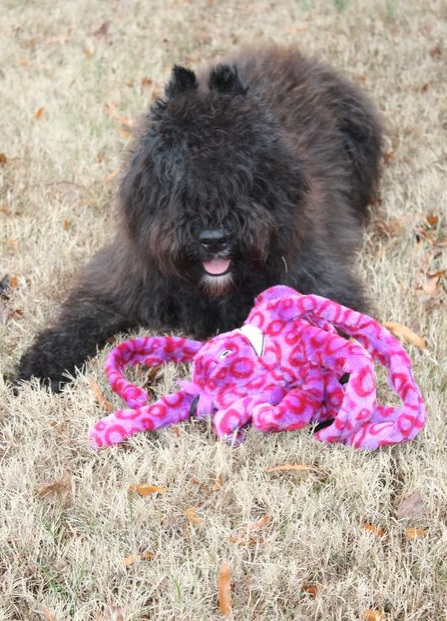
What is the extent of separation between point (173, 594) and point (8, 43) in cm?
718

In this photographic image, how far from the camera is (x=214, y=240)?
3.22 meters

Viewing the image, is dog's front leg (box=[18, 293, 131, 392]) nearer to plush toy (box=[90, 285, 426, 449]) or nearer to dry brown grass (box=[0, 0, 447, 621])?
dry brown grass (box=[0, 0, 447, 621])

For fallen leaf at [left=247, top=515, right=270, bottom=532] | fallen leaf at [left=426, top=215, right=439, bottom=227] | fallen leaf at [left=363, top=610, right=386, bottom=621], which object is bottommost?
fallen leaf at [left=363, top=610, right=386, bottom=621]

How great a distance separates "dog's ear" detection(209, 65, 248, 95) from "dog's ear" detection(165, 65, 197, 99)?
0.28 feet

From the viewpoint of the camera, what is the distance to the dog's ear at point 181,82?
3391mm

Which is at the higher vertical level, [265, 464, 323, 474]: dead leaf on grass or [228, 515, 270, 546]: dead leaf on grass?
[265, 464, 323, 474]: dead leaf on grass

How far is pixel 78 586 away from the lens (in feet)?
8.21

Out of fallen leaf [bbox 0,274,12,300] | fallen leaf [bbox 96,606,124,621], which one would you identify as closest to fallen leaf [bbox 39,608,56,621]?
fallen leaf [bbox 96,606,124,621]

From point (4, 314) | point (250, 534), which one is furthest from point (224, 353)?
point (4, 314)

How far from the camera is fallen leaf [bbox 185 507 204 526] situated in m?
2.74

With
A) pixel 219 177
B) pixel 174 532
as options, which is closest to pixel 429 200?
pixel 219 177

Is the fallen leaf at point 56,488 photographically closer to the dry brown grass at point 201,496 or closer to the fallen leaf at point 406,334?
the dry brown grass at point 201,496

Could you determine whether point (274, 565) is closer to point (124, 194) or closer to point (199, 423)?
point (199, 423)

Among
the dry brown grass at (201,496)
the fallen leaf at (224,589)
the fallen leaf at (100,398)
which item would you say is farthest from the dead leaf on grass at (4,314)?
the fallen leaf at (224,589)
